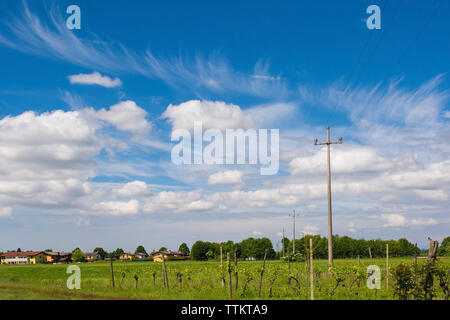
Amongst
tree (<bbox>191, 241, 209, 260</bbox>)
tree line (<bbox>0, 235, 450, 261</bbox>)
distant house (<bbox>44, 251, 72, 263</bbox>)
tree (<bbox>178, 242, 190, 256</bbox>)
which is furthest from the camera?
tree (<bbox>178, 242, 190, 256</bbox>)

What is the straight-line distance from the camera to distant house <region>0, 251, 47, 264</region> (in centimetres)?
13100

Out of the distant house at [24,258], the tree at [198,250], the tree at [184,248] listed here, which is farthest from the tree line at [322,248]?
the tree at [184,248]

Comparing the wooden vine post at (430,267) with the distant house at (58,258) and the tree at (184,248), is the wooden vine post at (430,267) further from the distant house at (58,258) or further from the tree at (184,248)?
the tree at (184,248)

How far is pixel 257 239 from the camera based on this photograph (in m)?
134

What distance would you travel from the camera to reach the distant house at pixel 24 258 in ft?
430

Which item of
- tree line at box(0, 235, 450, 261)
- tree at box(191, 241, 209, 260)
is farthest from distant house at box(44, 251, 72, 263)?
tree at box(191, 241, 209, 260)

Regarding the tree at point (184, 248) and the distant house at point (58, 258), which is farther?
the tree at point (184, 248)

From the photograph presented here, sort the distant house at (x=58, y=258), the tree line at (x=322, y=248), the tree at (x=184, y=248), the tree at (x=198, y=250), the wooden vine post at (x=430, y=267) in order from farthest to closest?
1. the tree at (x=184, y=248)
2. the distant house at (x=58, y=258)
3. the tree at (x=198, y=250)
4. the tree line at (x=322, y=248)
5. the wooden vine post at (x=430, y=267)

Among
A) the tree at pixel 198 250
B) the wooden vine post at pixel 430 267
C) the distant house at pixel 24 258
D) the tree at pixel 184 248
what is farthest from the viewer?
the tree at pixel 184 248

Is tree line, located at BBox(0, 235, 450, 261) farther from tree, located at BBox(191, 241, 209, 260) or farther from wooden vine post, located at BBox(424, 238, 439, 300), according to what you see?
wooden vine post, located at BBox(424, 238, 439, 300)
